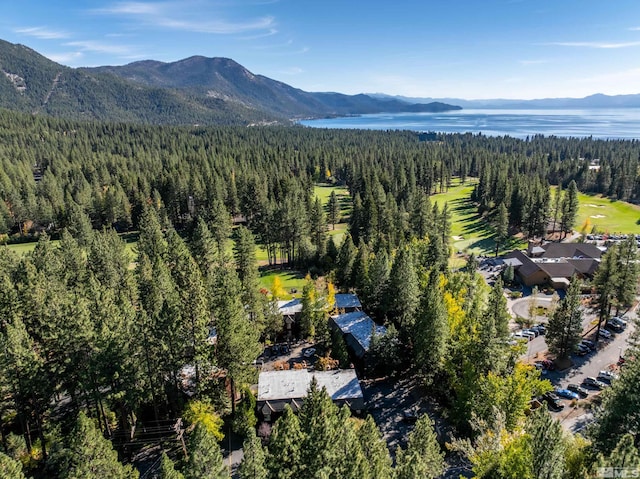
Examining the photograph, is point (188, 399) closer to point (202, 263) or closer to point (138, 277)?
point (138, 277)

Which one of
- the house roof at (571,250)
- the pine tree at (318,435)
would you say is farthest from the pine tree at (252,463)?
the house roof at (571,250)

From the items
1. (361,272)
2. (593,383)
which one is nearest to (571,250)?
(593,383)

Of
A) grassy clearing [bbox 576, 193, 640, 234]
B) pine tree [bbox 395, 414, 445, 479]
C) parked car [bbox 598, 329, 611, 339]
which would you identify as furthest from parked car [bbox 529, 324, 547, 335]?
grassy clearing [bbox 576, 193, 640, 234]

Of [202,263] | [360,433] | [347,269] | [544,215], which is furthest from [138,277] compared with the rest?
[544,215]

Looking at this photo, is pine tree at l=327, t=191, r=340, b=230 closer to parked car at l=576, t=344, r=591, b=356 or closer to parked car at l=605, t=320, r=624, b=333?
parked car at l=605, t=320, r=624, b=333

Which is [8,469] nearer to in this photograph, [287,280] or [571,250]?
[287,280]
